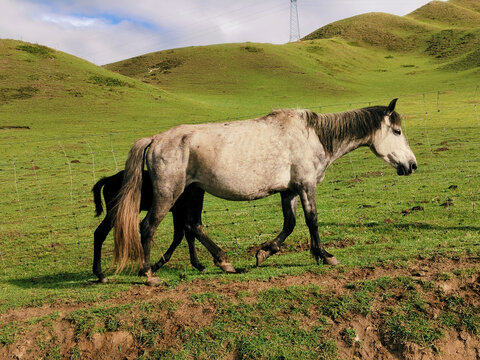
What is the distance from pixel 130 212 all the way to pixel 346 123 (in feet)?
Result: 13.1

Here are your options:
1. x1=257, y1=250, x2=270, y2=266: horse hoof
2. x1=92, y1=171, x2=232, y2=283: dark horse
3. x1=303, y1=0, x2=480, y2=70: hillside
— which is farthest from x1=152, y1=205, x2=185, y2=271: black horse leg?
x1=303, y1=0, x2=480, y2=70: hillside

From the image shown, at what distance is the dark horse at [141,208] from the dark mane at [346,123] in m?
2.43

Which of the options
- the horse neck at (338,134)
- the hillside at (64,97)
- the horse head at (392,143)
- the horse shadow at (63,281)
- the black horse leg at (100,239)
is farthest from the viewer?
the hillside at (64,97)

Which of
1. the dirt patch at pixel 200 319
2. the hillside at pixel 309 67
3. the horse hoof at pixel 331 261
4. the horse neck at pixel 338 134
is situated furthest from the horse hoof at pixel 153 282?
the hillside at pixel 309 67

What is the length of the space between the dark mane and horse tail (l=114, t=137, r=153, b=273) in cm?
286

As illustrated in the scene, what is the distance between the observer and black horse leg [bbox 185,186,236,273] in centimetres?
721

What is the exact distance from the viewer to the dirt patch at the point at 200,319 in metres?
5.19

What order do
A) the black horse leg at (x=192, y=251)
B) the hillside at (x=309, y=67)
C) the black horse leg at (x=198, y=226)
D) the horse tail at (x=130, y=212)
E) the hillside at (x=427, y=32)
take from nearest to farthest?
the horse tail at (x=130, y=212), the black horse leg at (x=198, y=226), the black horse leg at (x=192, y=251), the hillside at (x=309, y=67), the hillside at (x=427, y=32)

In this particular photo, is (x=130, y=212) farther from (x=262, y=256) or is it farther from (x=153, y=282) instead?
(x=262, y=256)

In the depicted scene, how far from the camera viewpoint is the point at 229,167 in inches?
259

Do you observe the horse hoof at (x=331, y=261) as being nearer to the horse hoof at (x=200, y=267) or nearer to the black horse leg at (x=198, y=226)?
the black horse leg at (x=198, y=226)

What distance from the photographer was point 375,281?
6004 millimetres

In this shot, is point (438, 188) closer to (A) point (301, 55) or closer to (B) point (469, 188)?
(B) point (469, 188)

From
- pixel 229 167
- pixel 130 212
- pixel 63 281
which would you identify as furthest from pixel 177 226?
pixel 63 281
